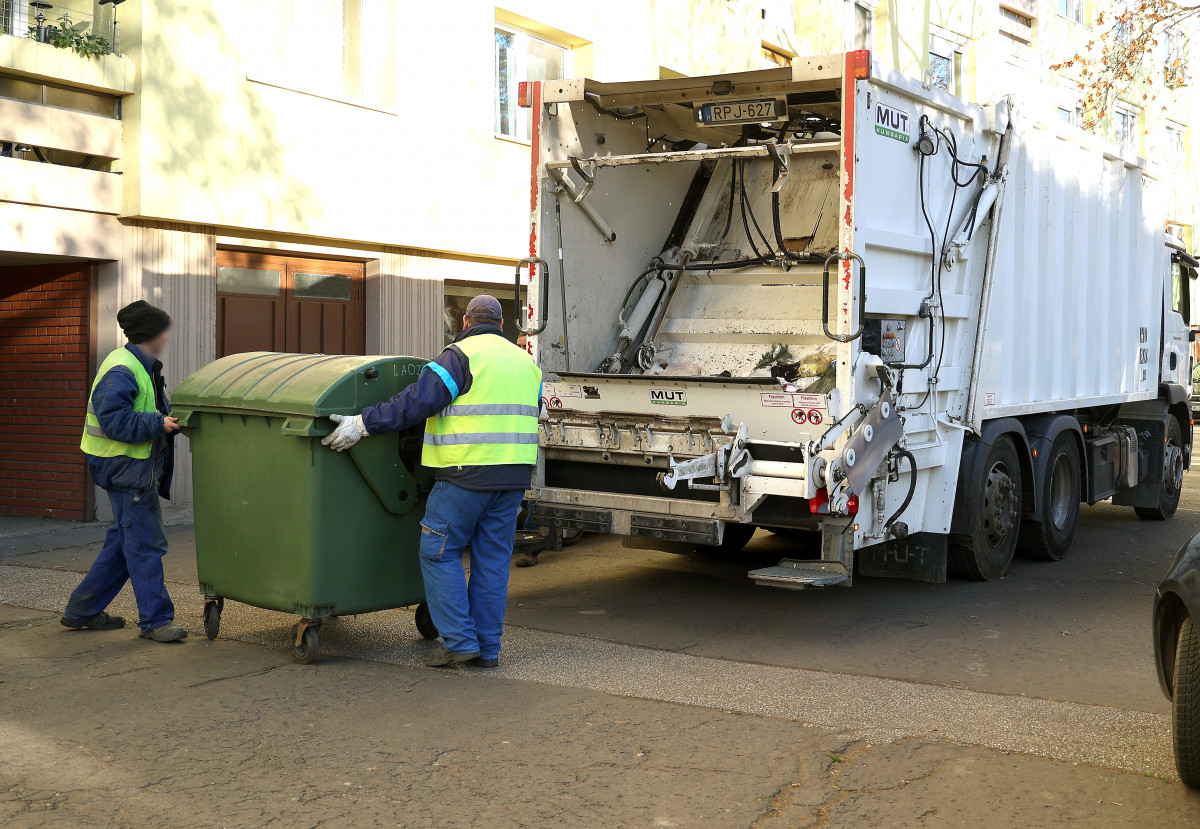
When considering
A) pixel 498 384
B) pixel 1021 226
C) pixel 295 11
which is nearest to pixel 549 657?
pixel 498 384

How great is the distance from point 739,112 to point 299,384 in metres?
3.01

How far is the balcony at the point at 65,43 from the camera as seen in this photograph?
843 cm

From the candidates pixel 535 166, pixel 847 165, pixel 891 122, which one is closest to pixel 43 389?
pixel 535 166

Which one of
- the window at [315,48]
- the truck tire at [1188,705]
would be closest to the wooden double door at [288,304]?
the window at [315,48]

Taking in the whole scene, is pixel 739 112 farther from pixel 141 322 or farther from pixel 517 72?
pixel 517 72

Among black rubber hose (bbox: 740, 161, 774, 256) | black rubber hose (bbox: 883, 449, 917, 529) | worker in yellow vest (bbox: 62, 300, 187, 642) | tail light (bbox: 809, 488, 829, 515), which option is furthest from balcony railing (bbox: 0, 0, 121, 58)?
black rubber hose (bbox: 883, 449, 917, 529)

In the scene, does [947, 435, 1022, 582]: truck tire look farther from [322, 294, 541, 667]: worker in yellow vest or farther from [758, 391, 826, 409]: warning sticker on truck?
[322, 294, 541, 667]: worker in yellow vest

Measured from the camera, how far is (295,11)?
1048cm

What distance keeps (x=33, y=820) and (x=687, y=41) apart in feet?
40.4

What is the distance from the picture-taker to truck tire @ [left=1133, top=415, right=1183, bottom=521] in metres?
10.5

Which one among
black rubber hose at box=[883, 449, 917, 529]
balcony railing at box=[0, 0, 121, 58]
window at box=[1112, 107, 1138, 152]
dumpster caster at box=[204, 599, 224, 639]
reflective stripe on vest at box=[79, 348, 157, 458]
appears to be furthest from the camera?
window at box=[1112, 107, 1138, 152]

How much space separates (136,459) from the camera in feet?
18.7

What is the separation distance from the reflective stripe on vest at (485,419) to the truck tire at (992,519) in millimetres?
2990

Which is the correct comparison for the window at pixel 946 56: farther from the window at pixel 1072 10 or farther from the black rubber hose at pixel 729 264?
the black rubber hose at pixel 729 264
